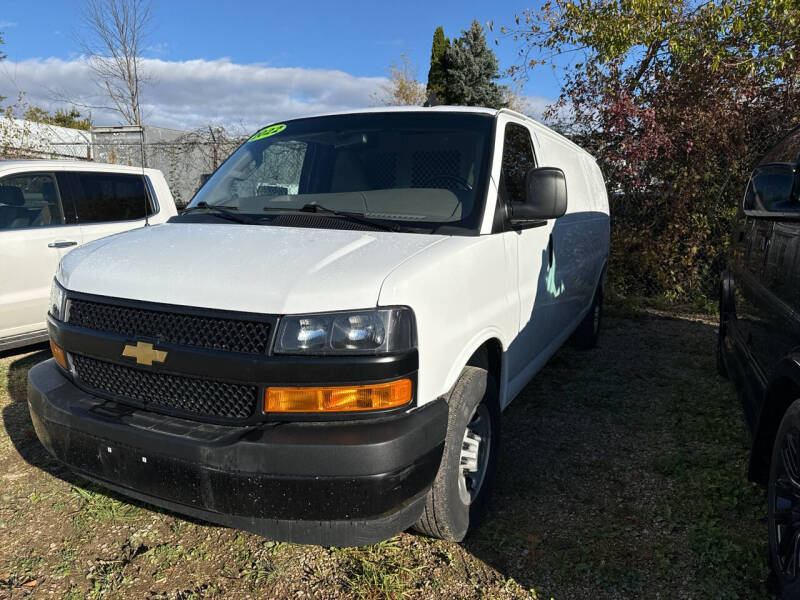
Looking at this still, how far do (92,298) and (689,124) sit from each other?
7.81m

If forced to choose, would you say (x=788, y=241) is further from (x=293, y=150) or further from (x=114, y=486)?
(x=114, y=486)

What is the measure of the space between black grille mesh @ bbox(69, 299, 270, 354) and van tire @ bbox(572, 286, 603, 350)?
4350 mm

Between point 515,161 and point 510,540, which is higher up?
point 515,161

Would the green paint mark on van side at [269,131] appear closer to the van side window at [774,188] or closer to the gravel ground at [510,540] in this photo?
the gravel ground at [510,540]

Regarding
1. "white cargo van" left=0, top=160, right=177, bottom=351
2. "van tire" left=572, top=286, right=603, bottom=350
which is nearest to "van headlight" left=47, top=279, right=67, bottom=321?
"white cargo van" left=0, top=160, right=177, bottom=351

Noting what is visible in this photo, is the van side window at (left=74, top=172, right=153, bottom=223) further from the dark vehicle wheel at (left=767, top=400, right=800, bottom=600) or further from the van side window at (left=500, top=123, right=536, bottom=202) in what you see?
the dark vehicle wheel at (left=767, top=400, right=800, bottom=600)

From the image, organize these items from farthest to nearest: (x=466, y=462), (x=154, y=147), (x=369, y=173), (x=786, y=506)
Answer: (x=154, y=147) < (x=369, y=173) < (x=466, y=462) < (x=786, y=506)

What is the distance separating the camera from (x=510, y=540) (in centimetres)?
279

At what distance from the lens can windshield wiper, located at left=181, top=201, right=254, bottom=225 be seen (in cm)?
290

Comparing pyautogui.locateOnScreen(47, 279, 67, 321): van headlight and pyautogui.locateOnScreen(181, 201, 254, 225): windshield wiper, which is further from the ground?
pyautogui.locateOnScreen(181, 201, 254, 225): windshield wiper

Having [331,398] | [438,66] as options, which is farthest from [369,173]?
[438,66]

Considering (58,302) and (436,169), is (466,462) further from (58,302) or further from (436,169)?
(58,302)

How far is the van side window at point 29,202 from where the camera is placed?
4.99 m

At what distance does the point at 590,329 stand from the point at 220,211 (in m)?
4.13
